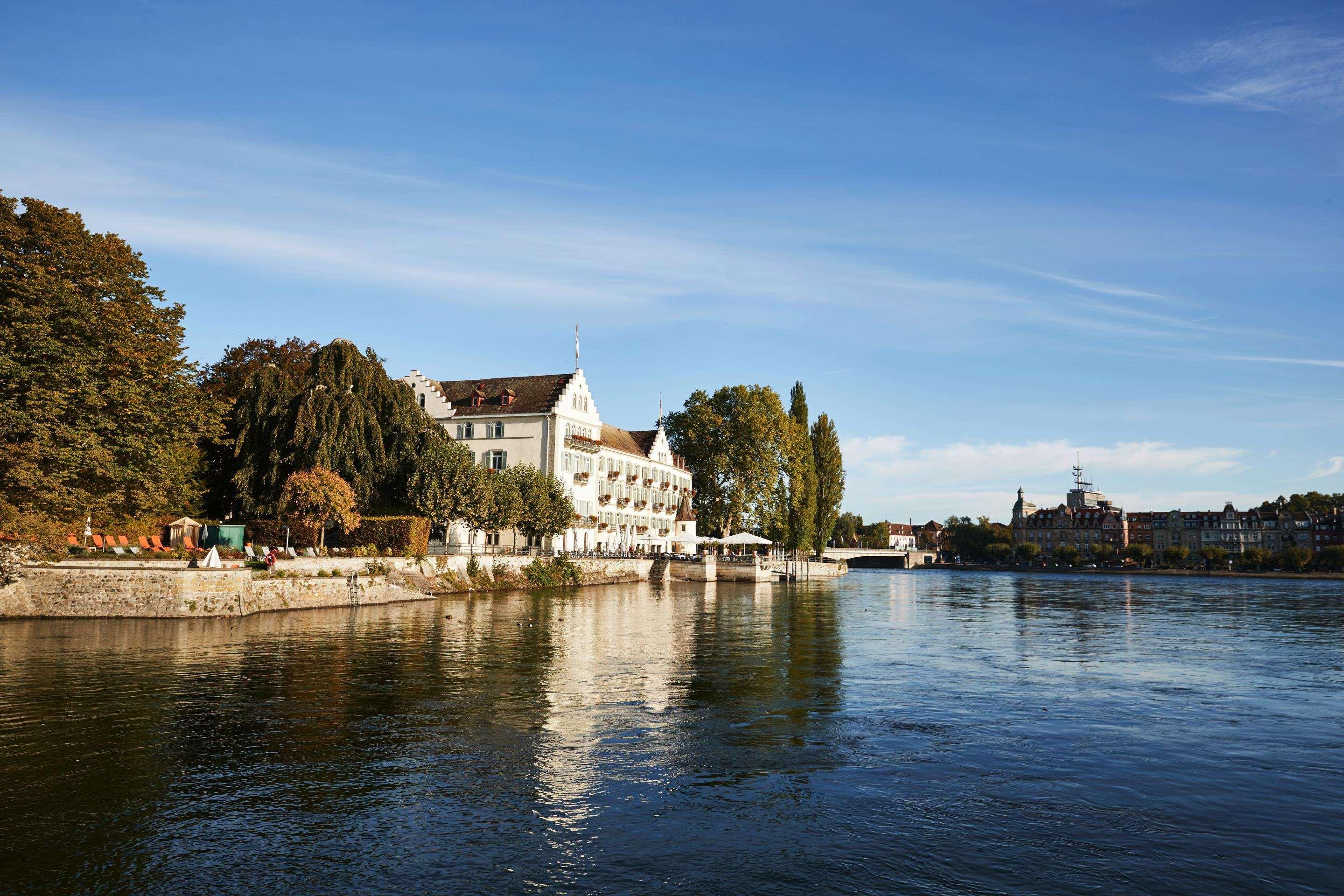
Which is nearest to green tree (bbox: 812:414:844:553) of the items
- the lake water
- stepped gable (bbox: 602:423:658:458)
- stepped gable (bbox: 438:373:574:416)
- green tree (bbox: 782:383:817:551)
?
green tree (bbox: 782:383:817:551)

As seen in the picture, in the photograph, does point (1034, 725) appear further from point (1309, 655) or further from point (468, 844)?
point (1309, 655)

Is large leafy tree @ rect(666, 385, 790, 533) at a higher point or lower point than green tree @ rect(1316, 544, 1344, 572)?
higher

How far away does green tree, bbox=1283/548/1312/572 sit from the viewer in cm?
16900

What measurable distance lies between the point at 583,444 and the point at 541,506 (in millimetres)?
15753

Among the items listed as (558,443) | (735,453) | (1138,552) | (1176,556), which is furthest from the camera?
(1138,552)

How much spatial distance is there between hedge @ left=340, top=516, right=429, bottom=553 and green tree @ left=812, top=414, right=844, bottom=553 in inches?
2795

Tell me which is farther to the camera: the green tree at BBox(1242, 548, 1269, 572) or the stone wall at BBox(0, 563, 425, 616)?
the green tree at BBox(1242, 548, 1269, 572)

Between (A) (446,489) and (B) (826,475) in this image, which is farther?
(B) (826,475)

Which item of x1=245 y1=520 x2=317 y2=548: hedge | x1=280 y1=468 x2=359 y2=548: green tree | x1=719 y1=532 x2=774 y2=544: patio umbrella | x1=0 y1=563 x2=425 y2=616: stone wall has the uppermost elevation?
x1=280 y1=468 x2=359 y2=548: green tree

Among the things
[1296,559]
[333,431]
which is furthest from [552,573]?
[1296,559]

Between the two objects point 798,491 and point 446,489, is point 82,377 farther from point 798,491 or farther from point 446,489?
point 798,491

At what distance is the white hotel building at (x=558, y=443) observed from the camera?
3127 inches

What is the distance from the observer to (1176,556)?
183000 millimetres

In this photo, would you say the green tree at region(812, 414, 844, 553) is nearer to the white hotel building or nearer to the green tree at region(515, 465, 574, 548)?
the white hotel building
